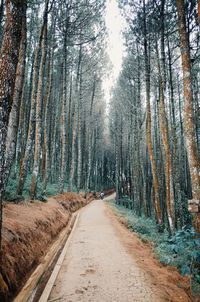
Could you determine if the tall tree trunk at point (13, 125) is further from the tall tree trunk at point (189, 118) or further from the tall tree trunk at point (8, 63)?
the tall tree trunk at point (189, 118)

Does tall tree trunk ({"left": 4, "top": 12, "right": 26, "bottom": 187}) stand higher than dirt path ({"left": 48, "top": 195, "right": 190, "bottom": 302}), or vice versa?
tall tree trunk ({"left": 4, "top": 12, "right": 26, "bottom": 187})

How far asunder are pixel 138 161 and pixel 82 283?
11.6 meters

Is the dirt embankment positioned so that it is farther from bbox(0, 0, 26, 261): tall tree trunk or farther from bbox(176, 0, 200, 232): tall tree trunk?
bbox(176, 0, 200, 232): tall tree trunk

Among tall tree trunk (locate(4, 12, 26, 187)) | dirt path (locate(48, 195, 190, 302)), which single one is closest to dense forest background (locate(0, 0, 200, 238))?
tall tree trunk (locate(4, 12, 26, 187))

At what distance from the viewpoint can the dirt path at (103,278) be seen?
3.55 m

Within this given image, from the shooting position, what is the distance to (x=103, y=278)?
4.21 meters

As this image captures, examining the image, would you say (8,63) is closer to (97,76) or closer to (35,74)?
(35,74)

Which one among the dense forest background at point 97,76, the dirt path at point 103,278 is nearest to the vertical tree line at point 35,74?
the dense forest background at point 97,76

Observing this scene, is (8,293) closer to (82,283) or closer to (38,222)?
(82,283)

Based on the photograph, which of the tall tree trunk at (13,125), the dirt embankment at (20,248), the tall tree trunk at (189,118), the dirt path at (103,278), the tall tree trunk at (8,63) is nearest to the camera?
the tall tree trunk at (8,63)

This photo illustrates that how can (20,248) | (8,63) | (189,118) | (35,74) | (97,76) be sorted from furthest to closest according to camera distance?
(97,76), (35,74), (189,118), (20,248), (8,63)

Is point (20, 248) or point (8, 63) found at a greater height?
point (8, 63)

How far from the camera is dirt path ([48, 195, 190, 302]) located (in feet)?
11.6

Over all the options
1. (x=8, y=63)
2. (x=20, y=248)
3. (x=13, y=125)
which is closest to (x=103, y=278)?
(x=20, y=248)
